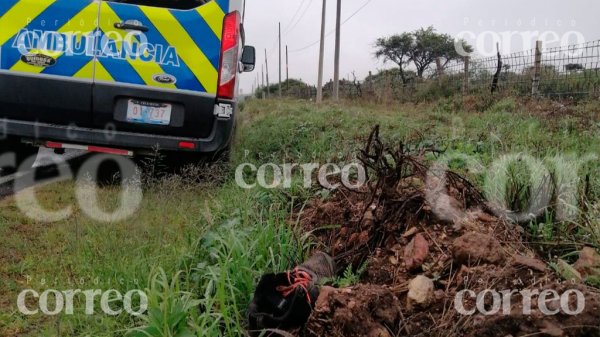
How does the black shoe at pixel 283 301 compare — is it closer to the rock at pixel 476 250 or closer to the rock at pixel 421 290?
the rock at pixel 421 290

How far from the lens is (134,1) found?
3.99m

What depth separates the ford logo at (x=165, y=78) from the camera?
3935 millimetres

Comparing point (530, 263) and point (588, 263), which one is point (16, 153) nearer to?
point (530, 263)

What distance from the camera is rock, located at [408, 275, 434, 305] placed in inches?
72.9

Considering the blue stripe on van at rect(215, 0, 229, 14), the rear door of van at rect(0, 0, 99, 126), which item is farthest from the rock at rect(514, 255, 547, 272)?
the rear door of van at rect(0, 0, 99, 126)

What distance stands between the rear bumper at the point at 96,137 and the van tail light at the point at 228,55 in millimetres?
246

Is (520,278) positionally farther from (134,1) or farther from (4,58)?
(4,58)

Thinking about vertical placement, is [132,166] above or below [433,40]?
below

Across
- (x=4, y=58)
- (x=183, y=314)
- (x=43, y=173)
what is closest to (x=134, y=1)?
(x=4, y=58)

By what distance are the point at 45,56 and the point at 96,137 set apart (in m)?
0.65

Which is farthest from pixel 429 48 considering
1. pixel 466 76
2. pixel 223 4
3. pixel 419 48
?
pixel 223 4

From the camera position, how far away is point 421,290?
6.17 ft

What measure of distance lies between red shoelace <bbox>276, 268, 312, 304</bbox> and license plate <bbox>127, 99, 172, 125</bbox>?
2.35 m

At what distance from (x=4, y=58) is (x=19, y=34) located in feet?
0.66
